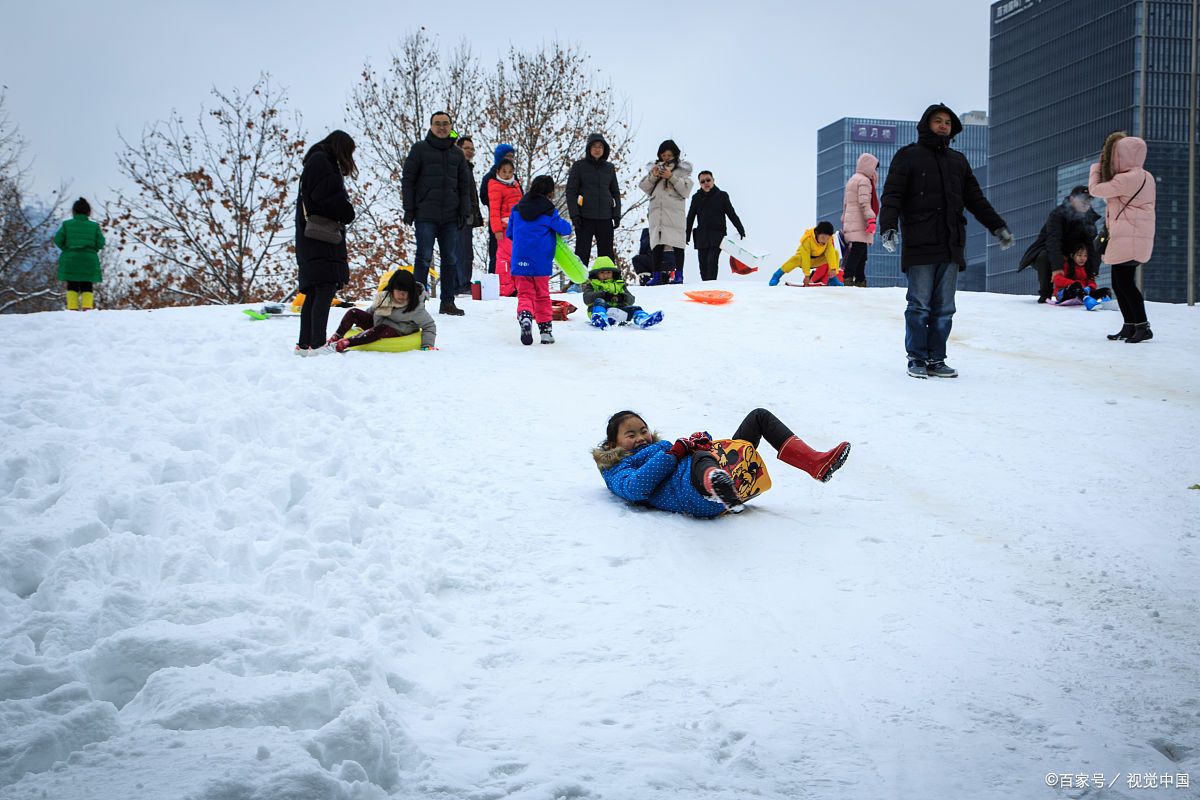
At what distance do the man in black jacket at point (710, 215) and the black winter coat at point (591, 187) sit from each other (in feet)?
11.4

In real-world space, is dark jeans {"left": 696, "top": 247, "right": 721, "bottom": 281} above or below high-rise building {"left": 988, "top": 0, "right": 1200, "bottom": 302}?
below

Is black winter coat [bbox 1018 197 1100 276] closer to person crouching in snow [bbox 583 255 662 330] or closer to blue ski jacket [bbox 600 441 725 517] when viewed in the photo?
person crouching in snow [bbox 583 255 662 330]

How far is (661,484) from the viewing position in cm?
448

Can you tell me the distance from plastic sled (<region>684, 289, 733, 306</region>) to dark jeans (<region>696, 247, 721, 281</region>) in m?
2.72

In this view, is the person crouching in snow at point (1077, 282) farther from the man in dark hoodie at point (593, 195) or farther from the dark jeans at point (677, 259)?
the man in dark hoodie at point (593, 195)

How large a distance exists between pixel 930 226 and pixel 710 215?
27.3 ft

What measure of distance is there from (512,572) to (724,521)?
121 centimetres

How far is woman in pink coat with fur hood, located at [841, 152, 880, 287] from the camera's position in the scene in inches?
560

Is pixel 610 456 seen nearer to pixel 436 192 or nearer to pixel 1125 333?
pixel 436 192

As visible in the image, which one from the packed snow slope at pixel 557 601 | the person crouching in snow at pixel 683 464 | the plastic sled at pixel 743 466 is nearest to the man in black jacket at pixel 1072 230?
the packed snow slope at pixel 557 601

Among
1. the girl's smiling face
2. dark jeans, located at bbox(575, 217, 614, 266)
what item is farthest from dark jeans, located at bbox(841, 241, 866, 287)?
the girl's smiling face

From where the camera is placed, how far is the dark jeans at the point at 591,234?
12539mm

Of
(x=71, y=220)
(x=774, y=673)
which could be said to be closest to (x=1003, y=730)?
(x=774, y=673)

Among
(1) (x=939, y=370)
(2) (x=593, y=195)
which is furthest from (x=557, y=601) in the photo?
(2) (x=593, y=195)
